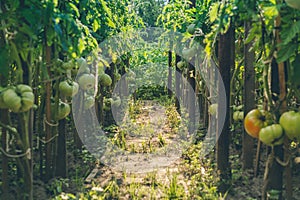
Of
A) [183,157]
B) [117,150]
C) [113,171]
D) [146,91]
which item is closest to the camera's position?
[113,171]

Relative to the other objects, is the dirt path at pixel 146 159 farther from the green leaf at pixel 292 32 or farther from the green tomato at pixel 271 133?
the green leaf at pixel 292 32

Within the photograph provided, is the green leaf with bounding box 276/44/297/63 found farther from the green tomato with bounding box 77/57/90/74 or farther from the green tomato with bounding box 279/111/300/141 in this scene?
the green tomato with bounding box 77/57/90/74

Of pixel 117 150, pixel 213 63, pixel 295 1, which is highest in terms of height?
pixel 295 1

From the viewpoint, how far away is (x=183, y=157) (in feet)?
17.8

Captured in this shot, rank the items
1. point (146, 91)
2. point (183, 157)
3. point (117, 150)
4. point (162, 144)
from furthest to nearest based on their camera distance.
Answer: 1. point (146, 91)
2. point (162, 144)
3. point (117, 150)
4. point (183, 157)

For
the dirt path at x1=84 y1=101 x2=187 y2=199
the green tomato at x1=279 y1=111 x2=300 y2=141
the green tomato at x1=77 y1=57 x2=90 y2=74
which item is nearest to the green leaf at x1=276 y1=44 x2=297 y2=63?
the green tomato at x1=279 y1=111 x2=300 y2=141

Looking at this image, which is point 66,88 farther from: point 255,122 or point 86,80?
point 255,122

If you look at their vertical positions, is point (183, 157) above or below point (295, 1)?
below

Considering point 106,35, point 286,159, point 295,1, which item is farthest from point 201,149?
point 295,1

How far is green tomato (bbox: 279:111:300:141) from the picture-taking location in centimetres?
244

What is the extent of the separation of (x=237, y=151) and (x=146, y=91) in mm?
10008

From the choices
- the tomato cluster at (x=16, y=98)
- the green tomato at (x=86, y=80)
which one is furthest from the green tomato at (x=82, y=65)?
the tomato cluster at (x=16, y=98)

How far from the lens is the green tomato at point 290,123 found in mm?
2436

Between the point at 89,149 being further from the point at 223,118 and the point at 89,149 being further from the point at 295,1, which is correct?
the point at 295,1
